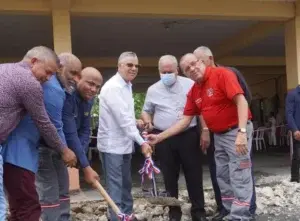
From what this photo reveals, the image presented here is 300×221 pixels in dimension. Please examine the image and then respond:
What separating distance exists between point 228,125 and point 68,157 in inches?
61.1

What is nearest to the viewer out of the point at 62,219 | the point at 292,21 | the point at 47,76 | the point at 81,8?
the point at 47,76

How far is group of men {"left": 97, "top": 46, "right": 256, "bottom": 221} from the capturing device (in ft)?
13.0

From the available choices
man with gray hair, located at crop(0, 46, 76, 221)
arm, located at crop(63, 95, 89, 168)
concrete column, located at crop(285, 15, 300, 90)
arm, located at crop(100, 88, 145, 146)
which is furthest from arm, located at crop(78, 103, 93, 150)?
concrete column, located at crop(285, 15, 300, 90)

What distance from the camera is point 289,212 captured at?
5.44m

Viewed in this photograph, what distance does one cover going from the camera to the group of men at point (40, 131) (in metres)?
2.97

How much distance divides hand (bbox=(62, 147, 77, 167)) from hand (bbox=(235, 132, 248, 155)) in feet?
4.65

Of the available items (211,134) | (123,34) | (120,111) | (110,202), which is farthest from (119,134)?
(123,34)

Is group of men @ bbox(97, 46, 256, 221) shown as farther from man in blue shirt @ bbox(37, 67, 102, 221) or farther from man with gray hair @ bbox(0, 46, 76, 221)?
man with gray hair @ bbox(0, 46, 76, 221)

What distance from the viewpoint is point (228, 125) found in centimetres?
408

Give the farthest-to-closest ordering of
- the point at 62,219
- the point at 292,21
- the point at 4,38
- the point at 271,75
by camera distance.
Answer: the point at 271,75 < the point at 4,38 < the point at 292,21 < the point at 62,219

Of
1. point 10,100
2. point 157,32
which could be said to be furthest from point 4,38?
point 10,100

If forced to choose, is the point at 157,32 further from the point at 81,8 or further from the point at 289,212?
the point at 289,212

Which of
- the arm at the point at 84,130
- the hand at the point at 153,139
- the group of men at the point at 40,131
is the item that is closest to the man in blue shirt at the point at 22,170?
the group of men at the point at 40,131

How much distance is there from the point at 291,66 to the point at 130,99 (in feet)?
16.4
